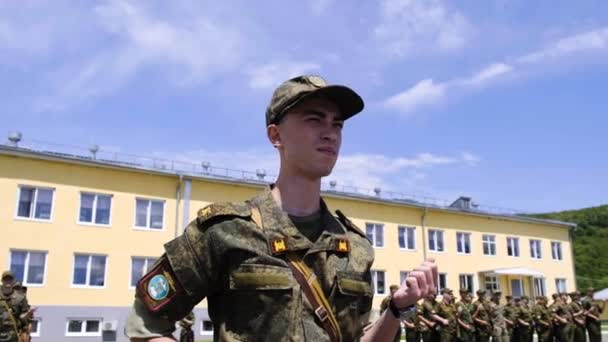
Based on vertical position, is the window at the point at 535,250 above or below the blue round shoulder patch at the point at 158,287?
above

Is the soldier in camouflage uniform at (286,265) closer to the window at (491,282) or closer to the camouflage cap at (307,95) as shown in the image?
the camouflage cap at (307,95)

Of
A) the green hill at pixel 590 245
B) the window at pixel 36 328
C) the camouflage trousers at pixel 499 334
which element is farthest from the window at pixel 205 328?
the green hill at pixel 590 245

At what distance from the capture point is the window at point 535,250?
38406mm

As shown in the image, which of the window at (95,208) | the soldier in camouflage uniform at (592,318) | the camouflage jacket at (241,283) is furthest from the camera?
the window at (95,208)

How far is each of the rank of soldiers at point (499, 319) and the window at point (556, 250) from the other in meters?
21.4

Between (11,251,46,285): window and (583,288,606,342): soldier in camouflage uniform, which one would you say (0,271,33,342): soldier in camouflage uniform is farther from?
(583,288,606,342): soldier in camouflage uniform

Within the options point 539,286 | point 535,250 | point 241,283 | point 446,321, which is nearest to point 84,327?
point 446,321

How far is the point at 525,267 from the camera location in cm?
3762

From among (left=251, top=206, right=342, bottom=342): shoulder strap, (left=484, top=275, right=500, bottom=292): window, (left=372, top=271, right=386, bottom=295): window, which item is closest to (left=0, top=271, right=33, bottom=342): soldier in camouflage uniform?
(left=251, top=206, right=342, bottom=342): shoulder strap

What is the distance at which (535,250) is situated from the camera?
3869 centimetres

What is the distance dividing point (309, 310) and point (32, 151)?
75.0 feet

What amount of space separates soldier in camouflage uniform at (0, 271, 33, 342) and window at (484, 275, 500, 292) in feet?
98.7

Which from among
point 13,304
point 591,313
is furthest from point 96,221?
point 591,313

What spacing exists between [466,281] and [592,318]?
15933 millimetres
